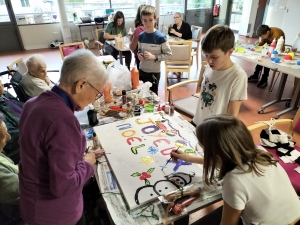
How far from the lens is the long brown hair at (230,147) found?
88 centimetres

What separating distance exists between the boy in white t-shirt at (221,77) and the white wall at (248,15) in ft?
23.2

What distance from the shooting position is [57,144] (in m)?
0.79

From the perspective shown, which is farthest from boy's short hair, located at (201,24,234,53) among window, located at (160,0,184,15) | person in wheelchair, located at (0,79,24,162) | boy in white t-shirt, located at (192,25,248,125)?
window, located at (160,0,184,15)

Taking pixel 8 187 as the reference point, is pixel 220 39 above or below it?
above

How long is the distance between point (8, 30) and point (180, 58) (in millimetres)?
5385

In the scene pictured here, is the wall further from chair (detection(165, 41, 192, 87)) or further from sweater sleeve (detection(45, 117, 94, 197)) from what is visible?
sweater sleeve (detection(45, 117, 94, 197))

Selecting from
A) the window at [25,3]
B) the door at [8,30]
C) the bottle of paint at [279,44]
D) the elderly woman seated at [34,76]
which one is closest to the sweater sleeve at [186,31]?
the bottle of paint at [279,44]

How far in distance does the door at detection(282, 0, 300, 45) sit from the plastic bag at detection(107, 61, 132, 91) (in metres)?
5.95

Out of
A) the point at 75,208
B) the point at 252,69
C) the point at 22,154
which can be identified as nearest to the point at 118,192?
the point at 75,208

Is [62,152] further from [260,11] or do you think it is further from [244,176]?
[260,11]

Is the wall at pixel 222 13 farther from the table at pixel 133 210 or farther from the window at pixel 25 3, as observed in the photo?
the table at pixel 133 210

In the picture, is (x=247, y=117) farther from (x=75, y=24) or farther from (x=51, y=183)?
(x=75, y=24)

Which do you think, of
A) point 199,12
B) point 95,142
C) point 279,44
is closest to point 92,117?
point 95,142

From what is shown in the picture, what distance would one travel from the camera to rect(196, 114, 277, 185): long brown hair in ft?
2.89
